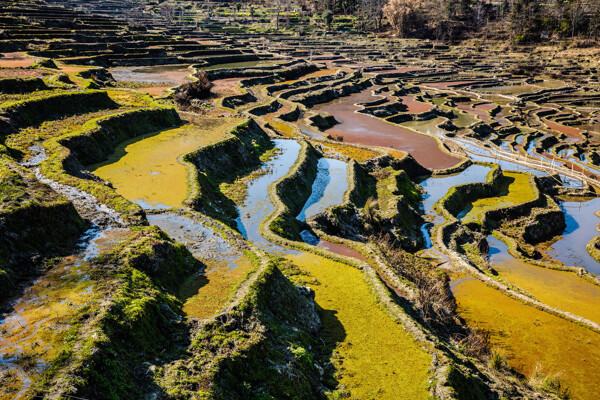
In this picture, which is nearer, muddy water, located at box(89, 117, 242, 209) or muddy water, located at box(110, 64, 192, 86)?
muddy water, located at box(89, 117, 242, 209)

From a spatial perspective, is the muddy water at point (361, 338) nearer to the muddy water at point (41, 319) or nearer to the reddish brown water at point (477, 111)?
the muddy water at point (41, 319)

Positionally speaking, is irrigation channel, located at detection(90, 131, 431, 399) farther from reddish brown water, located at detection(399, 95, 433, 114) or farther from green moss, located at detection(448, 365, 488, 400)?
reddish brown water, located at detection(399, 95, 433, 114)

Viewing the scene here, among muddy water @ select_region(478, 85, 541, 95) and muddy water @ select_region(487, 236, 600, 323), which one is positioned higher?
muddy water @ select_region(478, 85, 541, 95)

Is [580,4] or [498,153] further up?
[580,4]

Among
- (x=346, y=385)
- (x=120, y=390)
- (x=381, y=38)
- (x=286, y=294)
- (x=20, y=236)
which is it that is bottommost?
(x=346, y=385)

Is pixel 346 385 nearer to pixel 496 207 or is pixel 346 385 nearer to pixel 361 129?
pixel 496 207

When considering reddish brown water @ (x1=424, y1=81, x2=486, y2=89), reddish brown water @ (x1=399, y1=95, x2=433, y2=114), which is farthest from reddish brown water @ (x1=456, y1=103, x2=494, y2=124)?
reddish brown water @ (x1=424, y1=81, x2=486, y2=89)

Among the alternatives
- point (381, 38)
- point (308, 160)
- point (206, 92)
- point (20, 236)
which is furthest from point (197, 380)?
point (381, 38)
